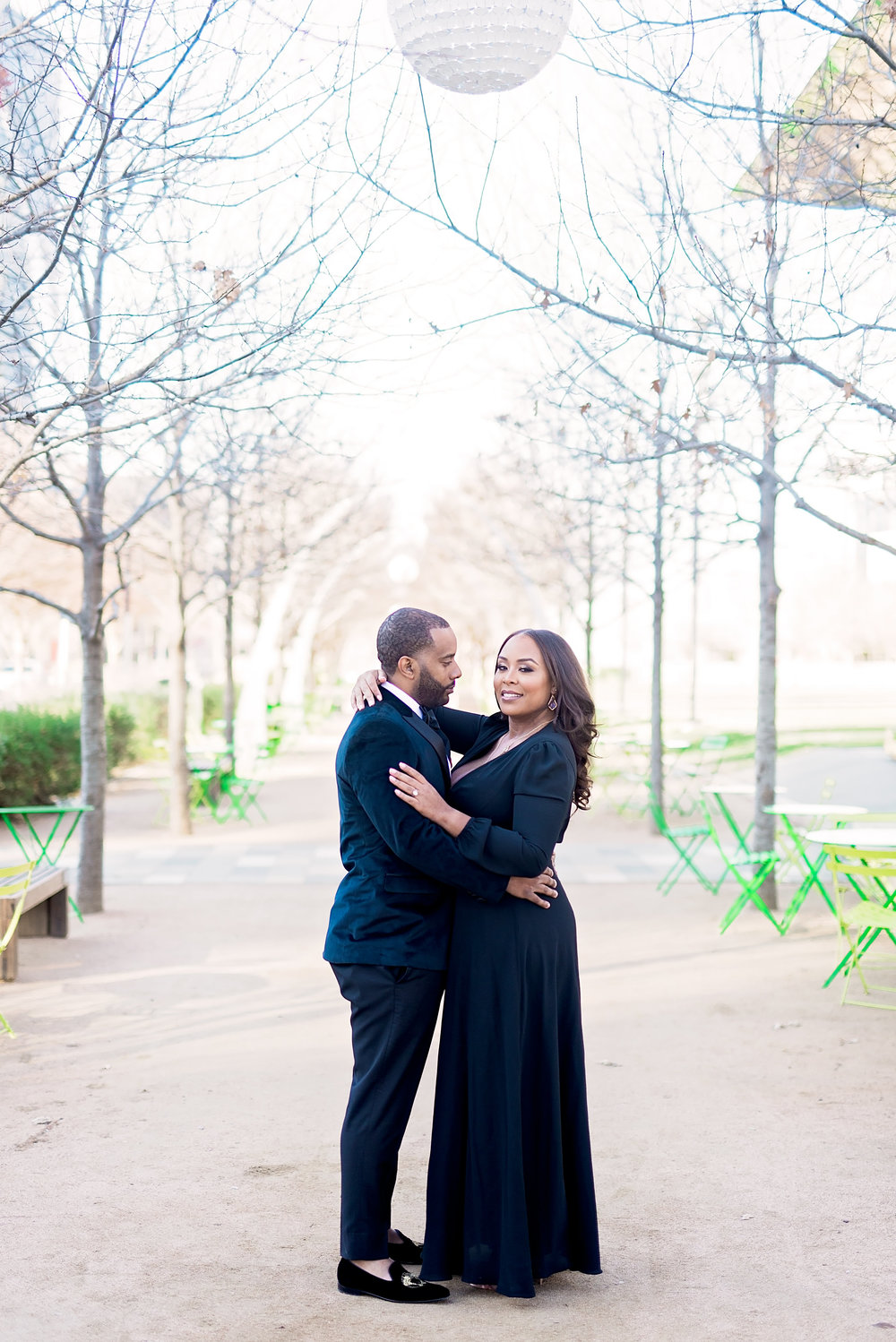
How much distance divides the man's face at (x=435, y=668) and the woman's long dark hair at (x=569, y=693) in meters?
0.15

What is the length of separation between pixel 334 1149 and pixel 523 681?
217 centimetres

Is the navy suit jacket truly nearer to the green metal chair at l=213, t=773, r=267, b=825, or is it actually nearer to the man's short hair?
the man's short hair

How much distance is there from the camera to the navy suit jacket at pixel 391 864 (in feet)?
11.3

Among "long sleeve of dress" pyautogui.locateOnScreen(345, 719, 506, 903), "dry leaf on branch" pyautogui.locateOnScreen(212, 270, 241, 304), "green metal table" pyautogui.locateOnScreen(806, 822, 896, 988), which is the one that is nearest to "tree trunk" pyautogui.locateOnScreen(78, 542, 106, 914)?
"dry leaf on branch" pyautogui.locateOnScreen(212, 270, 241, 304)

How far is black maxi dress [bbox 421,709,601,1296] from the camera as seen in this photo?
3.52 m

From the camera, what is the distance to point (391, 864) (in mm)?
3551

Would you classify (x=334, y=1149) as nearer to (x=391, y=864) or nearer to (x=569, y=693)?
(x=391, y=864)

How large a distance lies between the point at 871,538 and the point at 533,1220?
13.3 feet

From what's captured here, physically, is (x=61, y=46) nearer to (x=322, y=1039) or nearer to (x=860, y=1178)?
(x=322, y=1039)

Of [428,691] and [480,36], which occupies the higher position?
[480,36]

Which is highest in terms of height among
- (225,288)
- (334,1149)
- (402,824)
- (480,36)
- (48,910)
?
(480,36)

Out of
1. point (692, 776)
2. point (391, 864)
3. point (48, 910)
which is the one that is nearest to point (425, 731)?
point (391, 864)

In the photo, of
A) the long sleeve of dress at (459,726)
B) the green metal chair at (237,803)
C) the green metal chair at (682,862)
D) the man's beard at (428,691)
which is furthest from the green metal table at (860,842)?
the green metal chair at (237,803)

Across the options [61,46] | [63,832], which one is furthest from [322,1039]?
[63,832]
